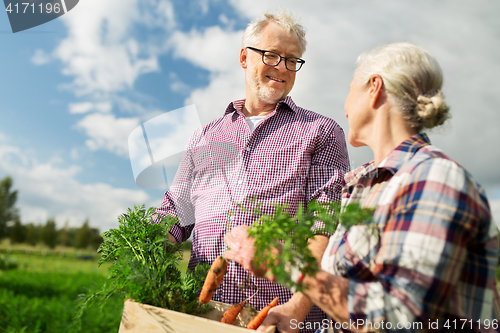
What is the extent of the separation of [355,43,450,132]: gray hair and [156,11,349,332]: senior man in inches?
32.2

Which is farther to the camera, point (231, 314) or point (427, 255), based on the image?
point (231, 314)

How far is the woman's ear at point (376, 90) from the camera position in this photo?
4.91 ft

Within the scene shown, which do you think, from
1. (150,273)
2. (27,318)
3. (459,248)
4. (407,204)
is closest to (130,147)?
(150,273)

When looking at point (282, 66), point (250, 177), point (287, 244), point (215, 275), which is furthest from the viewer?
point (282, 66)

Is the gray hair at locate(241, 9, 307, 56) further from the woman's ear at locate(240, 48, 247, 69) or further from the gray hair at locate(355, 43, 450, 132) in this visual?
the gray hair at locate(355, 43, 450, 132)

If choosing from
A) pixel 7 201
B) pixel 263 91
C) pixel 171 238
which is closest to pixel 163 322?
pixel 171 238

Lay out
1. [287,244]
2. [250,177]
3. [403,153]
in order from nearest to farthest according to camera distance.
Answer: [287,244]
[403,153]
[250,177]

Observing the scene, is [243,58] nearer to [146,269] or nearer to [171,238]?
[171,238]

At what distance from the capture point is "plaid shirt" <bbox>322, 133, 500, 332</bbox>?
111 centimetres

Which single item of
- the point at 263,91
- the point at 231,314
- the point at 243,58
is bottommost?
the point at 231,314

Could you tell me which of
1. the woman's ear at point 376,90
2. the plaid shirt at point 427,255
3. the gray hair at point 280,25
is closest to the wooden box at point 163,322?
the plaid shirt at point 427,255

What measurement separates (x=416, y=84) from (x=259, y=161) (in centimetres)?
121

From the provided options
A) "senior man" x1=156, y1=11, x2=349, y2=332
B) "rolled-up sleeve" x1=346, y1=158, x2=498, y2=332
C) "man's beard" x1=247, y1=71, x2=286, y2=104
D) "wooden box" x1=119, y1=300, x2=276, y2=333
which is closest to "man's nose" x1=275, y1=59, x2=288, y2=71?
"senior man" x1=156, y1=11, x2=349, y2=332

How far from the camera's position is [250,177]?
7.88 ft
